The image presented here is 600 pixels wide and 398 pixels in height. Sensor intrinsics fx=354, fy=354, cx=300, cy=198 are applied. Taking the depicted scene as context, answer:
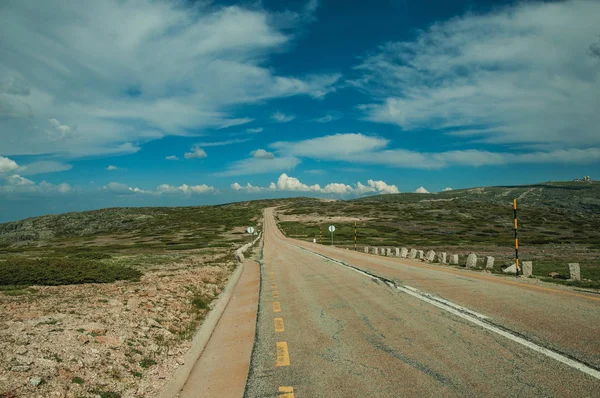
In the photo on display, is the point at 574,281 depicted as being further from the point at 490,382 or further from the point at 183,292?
the point at 183,292

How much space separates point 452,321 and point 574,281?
361 inches

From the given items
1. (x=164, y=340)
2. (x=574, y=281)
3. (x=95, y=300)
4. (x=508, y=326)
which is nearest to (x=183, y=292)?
(x=95, y=300)

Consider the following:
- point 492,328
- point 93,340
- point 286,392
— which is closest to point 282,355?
point 286,392

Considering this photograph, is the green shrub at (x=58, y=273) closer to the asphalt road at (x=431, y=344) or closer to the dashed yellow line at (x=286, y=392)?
the asphalt road at (x=431, y=344)

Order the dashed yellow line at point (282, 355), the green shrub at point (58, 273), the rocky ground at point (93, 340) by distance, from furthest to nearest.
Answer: the green shrub at point (58, 273)
the dashed yellow line at point (282, 355)
the rocky ground at point (93, 340)

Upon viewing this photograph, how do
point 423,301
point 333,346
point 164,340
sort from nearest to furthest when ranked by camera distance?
point 333,346 < point 164,340 < point 423,301

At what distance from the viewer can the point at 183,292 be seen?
13570 mm

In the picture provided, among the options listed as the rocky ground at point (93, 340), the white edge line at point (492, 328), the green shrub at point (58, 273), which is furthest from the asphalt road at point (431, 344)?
the green shrub at point (58, 273)

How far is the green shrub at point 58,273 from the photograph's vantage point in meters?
15.2

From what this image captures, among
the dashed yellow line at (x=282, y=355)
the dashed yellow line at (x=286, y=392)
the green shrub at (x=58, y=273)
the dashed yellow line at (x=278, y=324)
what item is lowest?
the dashed yellow line at (x=278, y=324)

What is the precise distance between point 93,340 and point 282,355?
163 inches

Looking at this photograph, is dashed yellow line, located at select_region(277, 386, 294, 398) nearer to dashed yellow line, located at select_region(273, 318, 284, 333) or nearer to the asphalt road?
the asphalt road

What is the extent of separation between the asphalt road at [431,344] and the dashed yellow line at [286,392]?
0.02m

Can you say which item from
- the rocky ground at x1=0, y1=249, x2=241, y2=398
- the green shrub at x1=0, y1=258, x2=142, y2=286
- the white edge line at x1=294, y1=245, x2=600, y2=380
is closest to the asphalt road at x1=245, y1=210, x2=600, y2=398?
the white edge line at x1=294, y1=245, x2=600, y2=380
